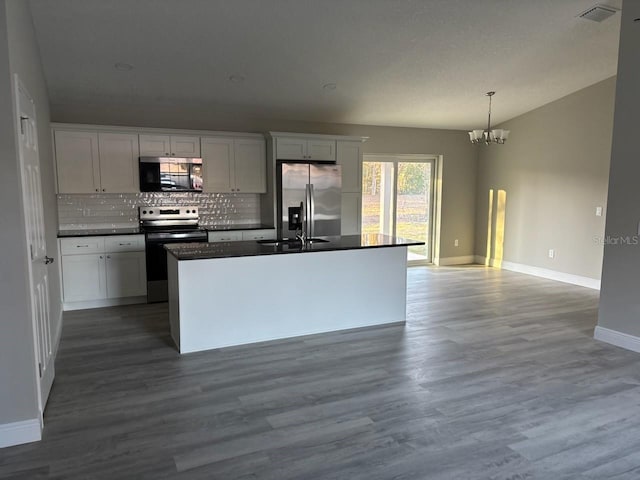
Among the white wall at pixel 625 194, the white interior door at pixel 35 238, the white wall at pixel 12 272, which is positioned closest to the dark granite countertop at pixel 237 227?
the white interior door at pixel 35 238

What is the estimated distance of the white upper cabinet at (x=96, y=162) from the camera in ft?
17.5

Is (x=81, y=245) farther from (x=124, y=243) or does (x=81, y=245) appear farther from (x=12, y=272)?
(x=12, y=272)

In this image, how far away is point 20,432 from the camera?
248cm

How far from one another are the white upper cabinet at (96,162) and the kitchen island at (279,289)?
1977 millimetres

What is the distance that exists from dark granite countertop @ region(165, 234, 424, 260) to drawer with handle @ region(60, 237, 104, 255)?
1393 mm

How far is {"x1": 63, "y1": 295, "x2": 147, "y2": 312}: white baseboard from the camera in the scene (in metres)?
5.23

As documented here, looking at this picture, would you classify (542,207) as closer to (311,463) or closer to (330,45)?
(330,45)

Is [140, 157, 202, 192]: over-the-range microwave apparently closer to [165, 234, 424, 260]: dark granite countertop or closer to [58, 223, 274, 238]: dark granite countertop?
[58, 223, 274, 238]: dark granite countertop

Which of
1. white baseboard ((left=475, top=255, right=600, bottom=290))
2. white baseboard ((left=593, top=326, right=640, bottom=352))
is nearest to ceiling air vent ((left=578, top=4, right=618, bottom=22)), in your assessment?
white baseboard ((left=593, top=326, right=640, bottom=352))

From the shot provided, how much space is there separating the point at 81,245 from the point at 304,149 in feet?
10.3

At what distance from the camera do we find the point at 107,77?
4.85 meters

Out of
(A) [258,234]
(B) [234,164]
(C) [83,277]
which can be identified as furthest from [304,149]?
(C) [83,277]

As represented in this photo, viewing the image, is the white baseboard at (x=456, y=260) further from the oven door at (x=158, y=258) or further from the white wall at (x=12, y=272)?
the white wall at (x=12, y=272)

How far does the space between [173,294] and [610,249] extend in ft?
13.2
